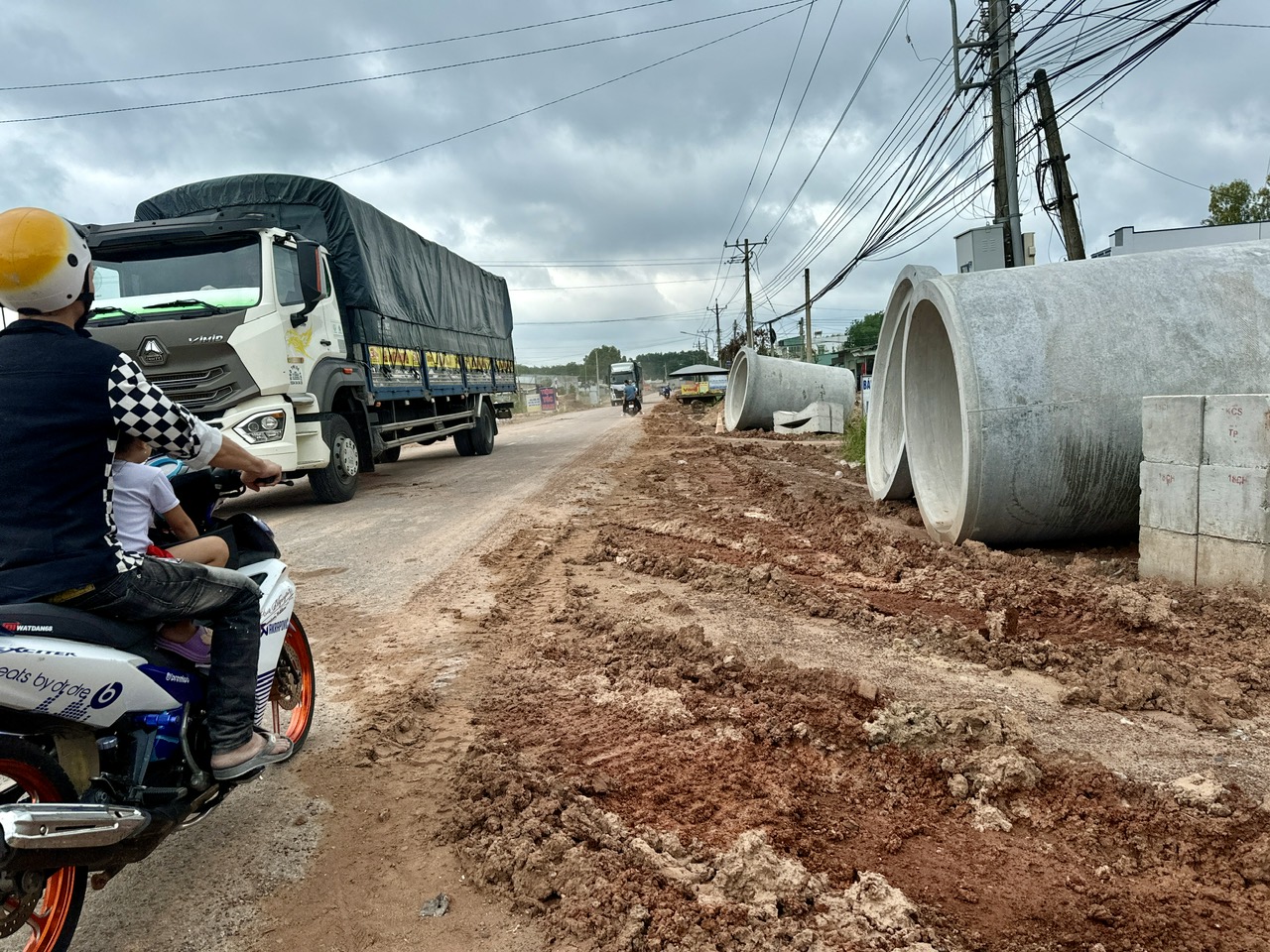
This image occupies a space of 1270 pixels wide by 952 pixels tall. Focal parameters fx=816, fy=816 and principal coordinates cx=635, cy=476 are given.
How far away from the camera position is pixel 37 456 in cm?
206

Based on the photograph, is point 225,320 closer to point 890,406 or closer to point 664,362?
point 890,406

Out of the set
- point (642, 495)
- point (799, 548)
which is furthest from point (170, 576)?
point (642, 495)

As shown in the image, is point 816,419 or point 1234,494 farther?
point 816,419

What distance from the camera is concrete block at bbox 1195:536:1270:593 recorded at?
4.50 m

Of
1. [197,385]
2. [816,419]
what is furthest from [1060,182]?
[197,385]

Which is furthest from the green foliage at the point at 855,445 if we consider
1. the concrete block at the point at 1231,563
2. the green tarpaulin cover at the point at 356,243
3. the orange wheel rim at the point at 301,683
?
→ the orange wheel rim at the point at 301,683

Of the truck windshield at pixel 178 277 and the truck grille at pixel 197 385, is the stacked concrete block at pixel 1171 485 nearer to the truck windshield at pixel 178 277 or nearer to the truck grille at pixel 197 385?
the truck grille at pixel 197 385

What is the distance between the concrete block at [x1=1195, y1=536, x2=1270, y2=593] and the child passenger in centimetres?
513

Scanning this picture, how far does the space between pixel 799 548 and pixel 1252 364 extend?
10.8ft

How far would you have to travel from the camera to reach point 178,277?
27.9 feet

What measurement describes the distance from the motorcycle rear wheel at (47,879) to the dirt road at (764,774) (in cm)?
25

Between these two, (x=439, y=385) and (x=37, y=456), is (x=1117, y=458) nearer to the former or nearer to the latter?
(x=37, y=456)

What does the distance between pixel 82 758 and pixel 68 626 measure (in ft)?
1.29

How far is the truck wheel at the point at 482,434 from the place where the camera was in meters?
16.6
